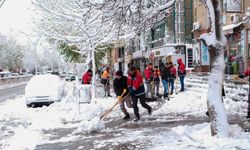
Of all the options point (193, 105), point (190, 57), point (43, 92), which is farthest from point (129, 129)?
point (190, 57)

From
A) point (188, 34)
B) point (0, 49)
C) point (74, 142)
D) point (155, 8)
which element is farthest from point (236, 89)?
point (0, 49)

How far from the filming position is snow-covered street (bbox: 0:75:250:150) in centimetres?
834

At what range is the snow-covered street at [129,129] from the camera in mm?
8344

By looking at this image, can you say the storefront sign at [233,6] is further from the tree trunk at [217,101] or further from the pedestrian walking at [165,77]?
the tree trunk at [217,101]

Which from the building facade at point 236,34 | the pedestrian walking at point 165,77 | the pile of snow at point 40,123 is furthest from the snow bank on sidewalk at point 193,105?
the building facade at point 236,34

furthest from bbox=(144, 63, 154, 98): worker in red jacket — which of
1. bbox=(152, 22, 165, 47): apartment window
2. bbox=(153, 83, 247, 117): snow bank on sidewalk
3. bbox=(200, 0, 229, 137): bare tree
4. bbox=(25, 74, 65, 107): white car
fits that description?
bbox=(152, 22, 165, 47): apartment window

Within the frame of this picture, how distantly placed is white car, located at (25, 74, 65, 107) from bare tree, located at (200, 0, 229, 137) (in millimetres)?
11454

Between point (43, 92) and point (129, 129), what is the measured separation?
9.21 metres

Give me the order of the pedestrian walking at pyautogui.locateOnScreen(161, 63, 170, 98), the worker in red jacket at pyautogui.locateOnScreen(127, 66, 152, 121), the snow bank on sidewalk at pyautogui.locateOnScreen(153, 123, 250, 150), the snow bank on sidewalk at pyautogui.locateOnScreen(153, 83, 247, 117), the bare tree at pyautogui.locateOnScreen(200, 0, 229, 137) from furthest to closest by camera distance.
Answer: the pedestrian walking at pyautogui.locateOnScreen(161, 63, 170, 98) → the snow bank on sidewalk at pyautogui.locateOnScreen(153, 83, 247, 117) → the worker in red jacket at pyautogui.locateOnScreen(127, 66, 152, 121) → the bare tree at pyautogui.locateOnScreen(200, 0, 229, 137) → the snow bank on sidewalk at pyautogui.locateOnScreen(153, 123, 250, 150)

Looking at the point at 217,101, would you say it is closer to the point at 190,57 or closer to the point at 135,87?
the point at 135,87

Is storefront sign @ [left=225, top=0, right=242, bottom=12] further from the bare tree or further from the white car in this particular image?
the bare tree

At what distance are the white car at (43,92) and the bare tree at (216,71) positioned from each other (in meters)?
11.5

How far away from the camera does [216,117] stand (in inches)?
327

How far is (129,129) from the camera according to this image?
10375 millimetres
